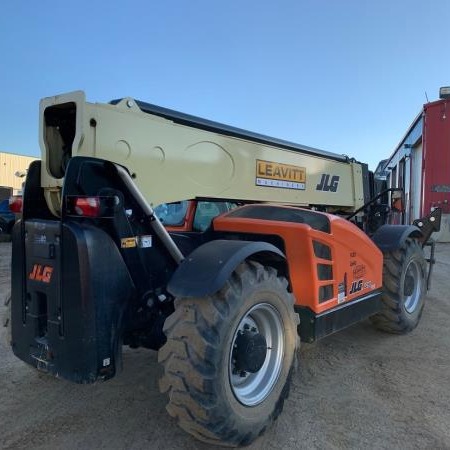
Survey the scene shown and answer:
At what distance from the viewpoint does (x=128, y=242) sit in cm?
303

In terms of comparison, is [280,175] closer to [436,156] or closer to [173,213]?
[173,213]

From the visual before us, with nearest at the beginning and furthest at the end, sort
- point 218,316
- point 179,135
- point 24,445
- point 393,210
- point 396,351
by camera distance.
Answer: point 218,316 → point 24,445 → point 179,135 → point 396,351 → point 393,210

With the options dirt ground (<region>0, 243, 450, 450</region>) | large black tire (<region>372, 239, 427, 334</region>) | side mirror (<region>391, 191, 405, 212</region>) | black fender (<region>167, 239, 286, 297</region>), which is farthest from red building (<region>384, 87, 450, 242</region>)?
black fender (<region>167, 239, 286, 297</region>)

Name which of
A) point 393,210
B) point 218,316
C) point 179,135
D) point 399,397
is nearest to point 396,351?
point 399,397

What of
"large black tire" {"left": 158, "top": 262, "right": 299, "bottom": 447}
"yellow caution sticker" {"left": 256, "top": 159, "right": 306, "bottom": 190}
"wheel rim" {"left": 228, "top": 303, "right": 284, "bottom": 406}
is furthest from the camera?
"yellow caution sticker" {"left": 256, "top": 159, "right": 306, "bottom": 190}

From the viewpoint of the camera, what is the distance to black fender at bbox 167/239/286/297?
2709 millimetres

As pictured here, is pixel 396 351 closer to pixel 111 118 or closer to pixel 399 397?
pixel 399 397

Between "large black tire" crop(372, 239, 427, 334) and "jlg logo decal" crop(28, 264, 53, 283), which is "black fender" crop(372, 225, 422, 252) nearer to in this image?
"large black tire" crop(372, 239, 427, 334)

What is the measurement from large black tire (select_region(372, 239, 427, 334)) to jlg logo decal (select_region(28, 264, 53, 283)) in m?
3.64

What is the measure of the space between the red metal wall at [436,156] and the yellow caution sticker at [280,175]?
874cm

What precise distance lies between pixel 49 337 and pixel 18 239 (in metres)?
0.72

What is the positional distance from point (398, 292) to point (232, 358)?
2.82 m

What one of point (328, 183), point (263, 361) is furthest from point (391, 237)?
point (263, 361)

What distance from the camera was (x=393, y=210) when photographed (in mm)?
6266
